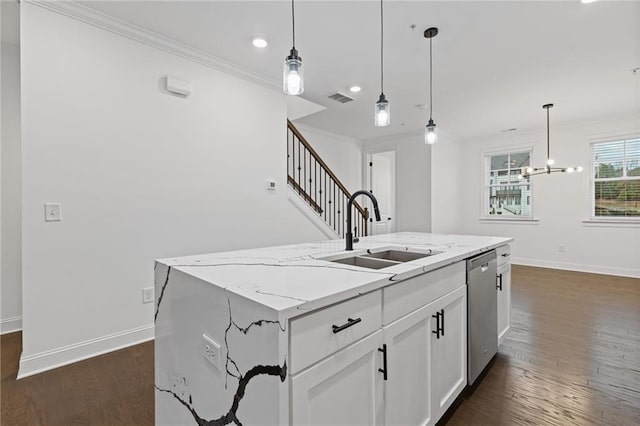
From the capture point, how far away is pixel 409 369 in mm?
1358

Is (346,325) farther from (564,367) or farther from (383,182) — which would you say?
(383,182)

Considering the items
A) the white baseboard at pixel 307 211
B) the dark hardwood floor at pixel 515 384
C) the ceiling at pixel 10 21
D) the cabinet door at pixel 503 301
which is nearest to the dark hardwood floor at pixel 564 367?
the dark hardwood floor at pixel 515 384

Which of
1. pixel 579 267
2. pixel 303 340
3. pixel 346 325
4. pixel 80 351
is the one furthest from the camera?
pixel 579 267

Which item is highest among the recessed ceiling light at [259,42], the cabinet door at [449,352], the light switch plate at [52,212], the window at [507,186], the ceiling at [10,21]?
the ceiling at [10,21]

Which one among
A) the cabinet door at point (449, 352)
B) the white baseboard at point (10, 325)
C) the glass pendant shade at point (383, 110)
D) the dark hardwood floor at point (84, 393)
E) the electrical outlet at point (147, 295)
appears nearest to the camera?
the cabinet door at point (449, 352)

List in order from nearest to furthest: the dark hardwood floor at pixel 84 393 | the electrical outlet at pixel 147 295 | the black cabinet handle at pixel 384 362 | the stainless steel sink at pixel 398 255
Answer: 1. the black cabinet handle at pixel 384 362
2. the dark hardwood floor at pixel 84 393
3. the stainless steel sink at pixel 398 255
4. the electrical outlet at pixel 147 295

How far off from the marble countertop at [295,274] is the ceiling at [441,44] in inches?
74.4

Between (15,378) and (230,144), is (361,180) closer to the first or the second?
(230,144)

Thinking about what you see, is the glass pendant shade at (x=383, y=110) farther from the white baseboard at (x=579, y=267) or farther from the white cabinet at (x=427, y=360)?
the white baseboard at (x=579, y=267)

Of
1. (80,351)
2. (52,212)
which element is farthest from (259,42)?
(80,351)

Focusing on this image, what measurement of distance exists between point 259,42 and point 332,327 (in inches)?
107

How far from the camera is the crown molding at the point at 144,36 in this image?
2.33 metres

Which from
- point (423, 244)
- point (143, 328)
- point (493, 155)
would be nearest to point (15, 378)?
point (143, 328)

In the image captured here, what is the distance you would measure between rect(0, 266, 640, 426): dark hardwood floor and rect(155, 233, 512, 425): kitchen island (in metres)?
0.47
